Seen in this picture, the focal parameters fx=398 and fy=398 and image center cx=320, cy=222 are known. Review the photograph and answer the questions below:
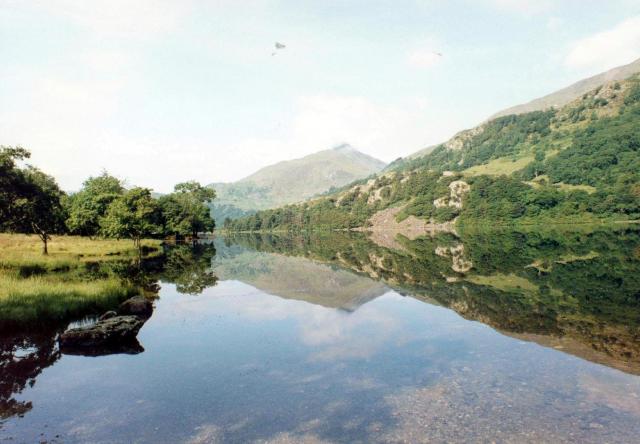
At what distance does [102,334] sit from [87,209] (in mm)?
117723

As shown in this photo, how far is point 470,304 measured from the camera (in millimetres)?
31188

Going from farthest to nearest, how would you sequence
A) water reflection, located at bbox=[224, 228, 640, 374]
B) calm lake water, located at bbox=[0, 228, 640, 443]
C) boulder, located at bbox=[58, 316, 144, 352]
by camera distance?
boulder, located at bbox=[58, 316, 144, 352]
water reflection, located at bbox=[224, 228, 640, 374]
calm lake water, located at bbox=[0, 228, 640, 443]

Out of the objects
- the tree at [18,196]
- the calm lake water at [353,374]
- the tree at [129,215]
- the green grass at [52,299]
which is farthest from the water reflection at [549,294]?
the tree at [129,215]

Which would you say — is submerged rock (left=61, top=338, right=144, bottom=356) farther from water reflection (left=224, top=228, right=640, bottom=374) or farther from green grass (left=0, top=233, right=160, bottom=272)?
green grass (left=0, top=233, right=160, bottom=272)

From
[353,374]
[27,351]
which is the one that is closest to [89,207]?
[27,351]

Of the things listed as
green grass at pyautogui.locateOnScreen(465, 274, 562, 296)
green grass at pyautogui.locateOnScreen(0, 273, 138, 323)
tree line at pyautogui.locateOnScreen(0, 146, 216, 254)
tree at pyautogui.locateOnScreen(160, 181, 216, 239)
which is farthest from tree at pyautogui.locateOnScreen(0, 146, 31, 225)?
tree at pyautogui.locateOnScreen(160, 181, 216, 239)

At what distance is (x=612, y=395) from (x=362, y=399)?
8918 mm

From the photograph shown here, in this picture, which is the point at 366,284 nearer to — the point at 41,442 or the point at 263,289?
the point at 263,289

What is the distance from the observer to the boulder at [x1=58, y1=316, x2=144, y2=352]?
21.4m

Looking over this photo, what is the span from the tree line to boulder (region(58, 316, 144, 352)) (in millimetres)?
38259

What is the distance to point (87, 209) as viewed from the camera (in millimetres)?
123062

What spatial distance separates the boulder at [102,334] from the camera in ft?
70.3

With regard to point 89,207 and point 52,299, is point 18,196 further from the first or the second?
point 89,207

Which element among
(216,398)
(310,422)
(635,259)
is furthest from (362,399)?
(635,259)
